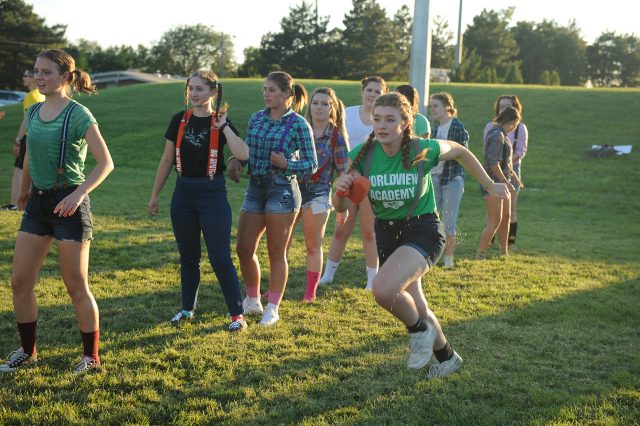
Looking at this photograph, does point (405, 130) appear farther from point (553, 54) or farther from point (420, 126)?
point (553, 54)

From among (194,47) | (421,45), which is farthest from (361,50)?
(421,45)

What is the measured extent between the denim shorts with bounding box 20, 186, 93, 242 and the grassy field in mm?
941

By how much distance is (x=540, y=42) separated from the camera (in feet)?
315

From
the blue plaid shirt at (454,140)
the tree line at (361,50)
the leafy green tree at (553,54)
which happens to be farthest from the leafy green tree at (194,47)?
the blue plaid shirt at (454,140)

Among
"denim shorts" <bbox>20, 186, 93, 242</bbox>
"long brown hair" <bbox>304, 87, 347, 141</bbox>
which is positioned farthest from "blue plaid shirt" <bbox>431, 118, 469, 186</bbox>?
"denim shorts" <bbox>20, 186, 93, 242</bbox>

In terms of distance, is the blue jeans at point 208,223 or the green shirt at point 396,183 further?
the blue jeans at point 208,223

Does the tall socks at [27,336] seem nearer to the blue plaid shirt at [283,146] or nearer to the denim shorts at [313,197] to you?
the blue plaid shirt at [283,146]

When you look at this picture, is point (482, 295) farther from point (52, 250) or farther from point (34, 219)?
point (52, 250)

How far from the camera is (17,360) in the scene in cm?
461

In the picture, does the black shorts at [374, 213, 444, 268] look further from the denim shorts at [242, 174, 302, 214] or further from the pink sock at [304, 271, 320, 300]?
the pink sock at [304, 271, 320, 300]

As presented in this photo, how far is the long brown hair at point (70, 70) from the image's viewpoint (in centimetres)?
436

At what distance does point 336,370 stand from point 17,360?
86.2 inches

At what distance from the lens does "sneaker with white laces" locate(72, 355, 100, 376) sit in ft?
14.8

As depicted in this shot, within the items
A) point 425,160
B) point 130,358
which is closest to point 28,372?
point 130,358
